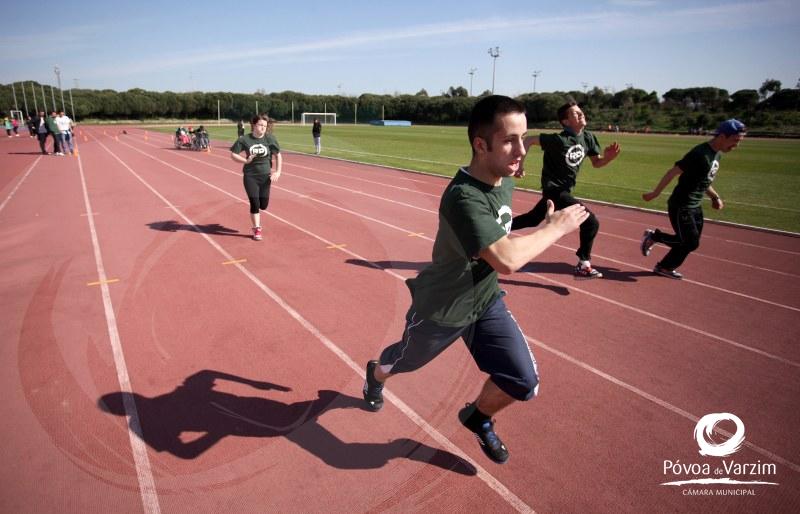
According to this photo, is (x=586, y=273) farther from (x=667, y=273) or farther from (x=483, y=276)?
(x=483, y=276)

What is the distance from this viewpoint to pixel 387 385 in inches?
152

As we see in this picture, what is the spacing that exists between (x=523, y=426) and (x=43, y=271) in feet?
22.3

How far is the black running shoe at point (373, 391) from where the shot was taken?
3.43 m

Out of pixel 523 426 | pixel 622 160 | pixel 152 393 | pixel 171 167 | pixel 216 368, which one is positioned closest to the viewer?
pixel 523 426

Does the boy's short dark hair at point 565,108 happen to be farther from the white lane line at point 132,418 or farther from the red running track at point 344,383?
the white lane line at point 132,418


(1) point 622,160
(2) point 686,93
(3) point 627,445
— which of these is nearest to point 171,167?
(3) point 627,445

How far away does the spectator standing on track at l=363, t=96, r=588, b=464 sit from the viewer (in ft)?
7.40

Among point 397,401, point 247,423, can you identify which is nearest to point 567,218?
point 397,401

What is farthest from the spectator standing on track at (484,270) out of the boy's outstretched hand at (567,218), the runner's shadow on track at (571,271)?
the runner's shadow on track at (571,271)

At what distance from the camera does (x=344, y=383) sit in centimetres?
386

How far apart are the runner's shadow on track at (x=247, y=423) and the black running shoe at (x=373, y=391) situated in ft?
0.52

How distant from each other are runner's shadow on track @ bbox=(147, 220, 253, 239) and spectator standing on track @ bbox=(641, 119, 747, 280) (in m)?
7.09

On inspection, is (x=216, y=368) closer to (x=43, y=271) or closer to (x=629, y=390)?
(x=629, y=390)

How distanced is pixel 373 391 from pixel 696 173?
18.4 ft
